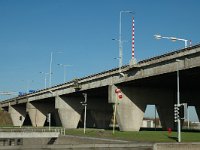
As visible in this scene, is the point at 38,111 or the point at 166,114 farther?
the point at 38,111

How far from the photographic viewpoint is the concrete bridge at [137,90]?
40531mm

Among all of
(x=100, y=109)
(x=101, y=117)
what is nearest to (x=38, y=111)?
(x=101, y=117)

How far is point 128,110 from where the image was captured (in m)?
49.8

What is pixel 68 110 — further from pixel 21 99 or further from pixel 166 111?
A: pixel 21 99

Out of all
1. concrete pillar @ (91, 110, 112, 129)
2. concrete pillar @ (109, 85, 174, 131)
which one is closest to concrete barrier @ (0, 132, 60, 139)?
concrete pillar @ (109, 85, 174, 131)

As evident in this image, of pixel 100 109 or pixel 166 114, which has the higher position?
pixel 100 109

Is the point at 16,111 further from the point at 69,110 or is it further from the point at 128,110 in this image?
the point at 128,110

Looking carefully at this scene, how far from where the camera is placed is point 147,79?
46625 mm

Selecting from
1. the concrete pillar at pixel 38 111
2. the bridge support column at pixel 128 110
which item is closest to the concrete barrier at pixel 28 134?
the bridge support column at pixel 128 110

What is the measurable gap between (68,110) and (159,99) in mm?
24026

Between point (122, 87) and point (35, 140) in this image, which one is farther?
point (122, 87)

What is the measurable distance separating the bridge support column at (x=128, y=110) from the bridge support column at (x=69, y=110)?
23.2 metres

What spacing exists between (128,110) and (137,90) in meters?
3.40

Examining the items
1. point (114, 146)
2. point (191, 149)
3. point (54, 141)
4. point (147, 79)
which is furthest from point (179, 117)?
point (54, 141)
